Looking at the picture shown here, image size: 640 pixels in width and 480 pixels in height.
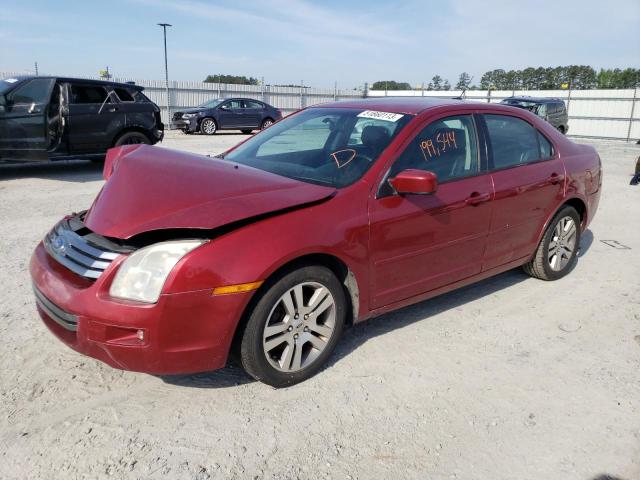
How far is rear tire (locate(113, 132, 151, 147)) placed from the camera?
1005 centimetres

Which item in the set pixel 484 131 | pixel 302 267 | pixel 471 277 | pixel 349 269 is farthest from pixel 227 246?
→ pixel 484 131

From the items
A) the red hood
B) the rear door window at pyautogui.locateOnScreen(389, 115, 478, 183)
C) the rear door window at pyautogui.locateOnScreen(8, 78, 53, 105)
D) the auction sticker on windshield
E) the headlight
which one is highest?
the rear door window at pyautogui.locateOnScreen(8, 78, 53, 105)

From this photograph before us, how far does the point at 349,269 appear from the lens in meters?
3.03

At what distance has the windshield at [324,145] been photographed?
329 cm

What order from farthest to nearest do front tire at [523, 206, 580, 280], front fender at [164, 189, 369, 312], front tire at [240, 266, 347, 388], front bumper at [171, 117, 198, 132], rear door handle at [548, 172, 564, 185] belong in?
front bumper at [171, 117, 198, 132] < front tire at [523, 206, 580, 280] < rear door handle at [548, 172, 564, 185] < front tire at [240, 266, 347, 388] < front fender at [164, 189, 369, 312]

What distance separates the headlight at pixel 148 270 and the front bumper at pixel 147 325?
39 millimetres

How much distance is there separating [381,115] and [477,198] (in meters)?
0.89

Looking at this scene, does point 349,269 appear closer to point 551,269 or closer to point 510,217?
point 510,217

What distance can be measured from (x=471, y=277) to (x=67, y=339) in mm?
2694

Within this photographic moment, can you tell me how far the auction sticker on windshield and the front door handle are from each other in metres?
0.74

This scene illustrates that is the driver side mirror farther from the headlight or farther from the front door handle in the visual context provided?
the headlight

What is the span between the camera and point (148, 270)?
97.7 inches

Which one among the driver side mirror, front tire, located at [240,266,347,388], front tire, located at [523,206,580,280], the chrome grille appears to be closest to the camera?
the chrome grille

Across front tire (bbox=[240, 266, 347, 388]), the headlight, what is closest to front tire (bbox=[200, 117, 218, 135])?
front tire (bbox=[240, 266, 347, 388])
